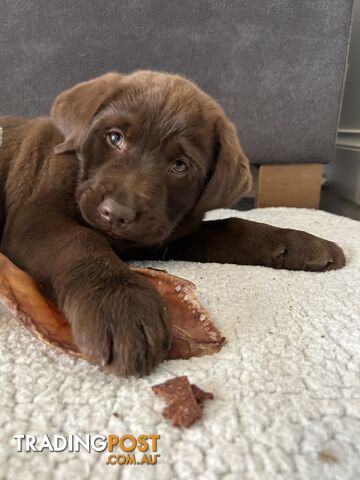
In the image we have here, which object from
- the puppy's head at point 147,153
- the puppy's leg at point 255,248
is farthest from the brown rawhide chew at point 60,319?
the puppy's leg at point 255,248

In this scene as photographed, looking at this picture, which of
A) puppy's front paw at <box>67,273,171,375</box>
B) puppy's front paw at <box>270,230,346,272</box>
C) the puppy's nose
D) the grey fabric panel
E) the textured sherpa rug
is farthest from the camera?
the grey fabric panel

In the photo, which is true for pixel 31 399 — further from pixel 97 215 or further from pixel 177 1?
pixel 177 1

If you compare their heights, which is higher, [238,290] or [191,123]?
[191,123]

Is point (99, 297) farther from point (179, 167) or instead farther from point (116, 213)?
point (179, 167)

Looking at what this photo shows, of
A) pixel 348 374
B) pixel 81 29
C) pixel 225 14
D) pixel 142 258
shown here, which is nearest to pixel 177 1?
pixel 225 14

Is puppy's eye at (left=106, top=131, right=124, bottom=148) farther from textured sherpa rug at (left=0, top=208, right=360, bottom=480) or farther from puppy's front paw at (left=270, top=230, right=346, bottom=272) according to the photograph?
puppy's front paw at (left=270, top=230, right=346, bottom=272)

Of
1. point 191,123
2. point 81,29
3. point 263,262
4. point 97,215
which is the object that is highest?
point 81,29

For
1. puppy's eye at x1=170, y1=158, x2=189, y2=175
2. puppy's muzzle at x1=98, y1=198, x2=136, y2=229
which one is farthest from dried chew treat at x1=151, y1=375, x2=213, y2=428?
puppy's eye at x1=170, y1=158, x2=189, y2=175
